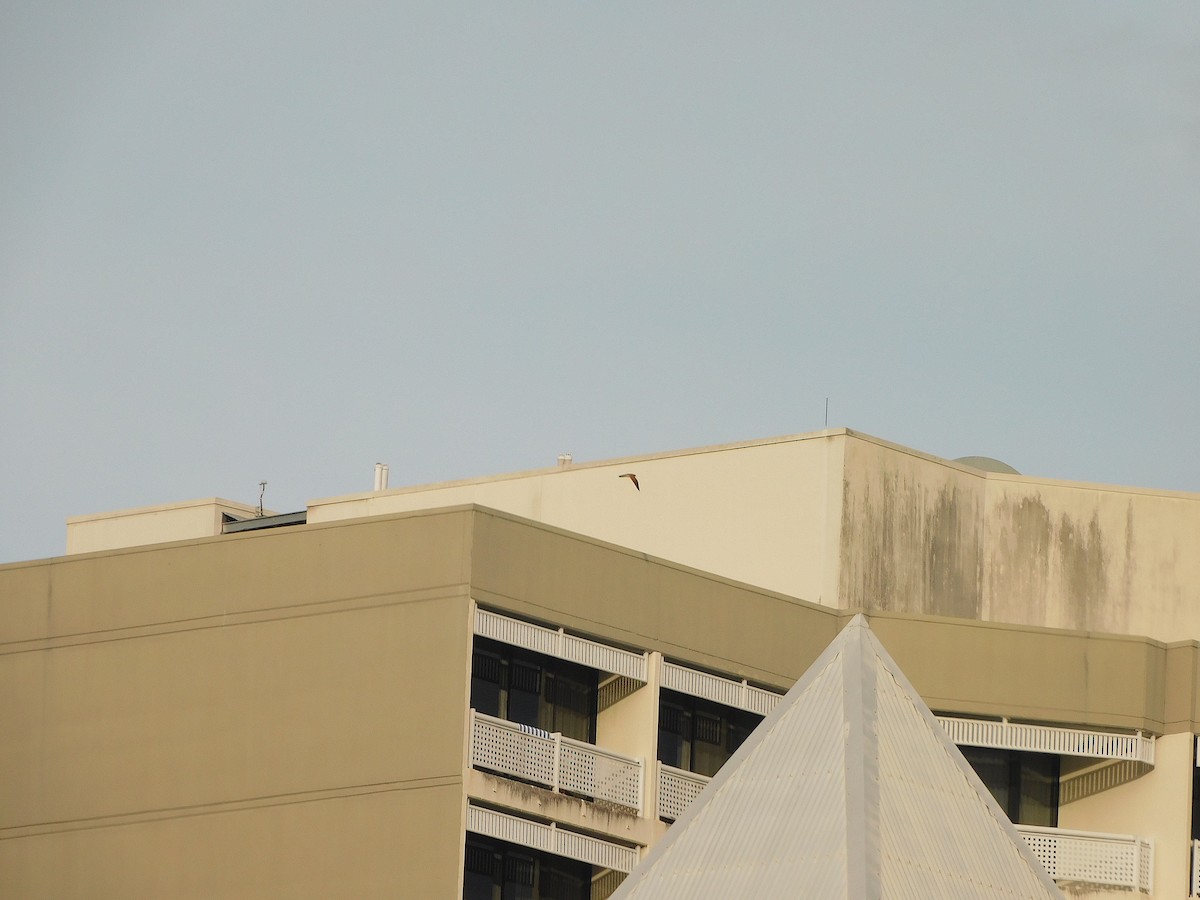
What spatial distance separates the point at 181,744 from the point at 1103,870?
15539 millimetres

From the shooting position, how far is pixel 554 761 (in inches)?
1795

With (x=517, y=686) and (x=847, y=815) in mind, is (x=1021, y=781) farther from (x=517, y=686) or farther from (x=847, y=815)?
(x=847, y=815)

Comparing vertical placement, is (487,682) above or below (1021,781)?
above

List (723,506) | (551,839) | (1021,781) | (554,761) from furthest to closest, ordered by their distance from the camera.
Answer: (723,506), (1021,781), (554,761), (551,839)

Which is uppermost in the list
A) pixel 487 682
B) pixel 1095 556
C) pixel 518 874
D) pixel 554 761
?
pixel 1095 556

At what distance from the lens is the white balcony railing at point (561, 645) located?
147ft

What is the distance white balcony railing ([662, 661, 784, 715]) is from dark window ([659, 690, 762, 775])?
1.44 feet

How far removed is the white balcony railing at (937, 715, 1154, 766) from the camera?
164ft

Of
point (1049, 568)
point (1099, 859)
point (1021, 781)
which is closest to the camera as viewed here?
point (1099, 859)

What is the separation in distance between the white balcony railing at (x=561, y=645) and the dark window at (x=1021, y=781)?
22.3 ft

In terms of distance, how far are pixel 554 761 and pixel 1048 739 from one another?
9.51 meters

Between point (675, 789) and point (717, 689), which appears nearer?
point (675, 789)

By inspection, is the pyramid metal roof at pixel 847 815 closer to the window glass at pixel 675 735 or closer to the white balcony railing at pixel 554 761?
the white balcony railing at pixel 554 761

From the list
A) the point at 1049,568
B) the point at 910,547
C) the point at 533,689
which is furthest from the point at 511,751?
the point at 1049,568
